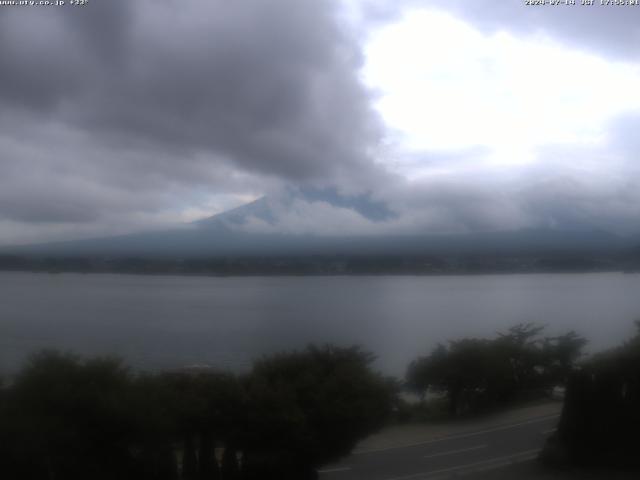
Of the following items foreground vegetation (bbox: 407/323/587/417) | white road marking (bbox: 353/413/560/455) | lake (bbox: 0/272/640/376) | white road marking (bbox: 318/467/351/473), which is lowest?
white road marking (bbox: 318/467/351/473)

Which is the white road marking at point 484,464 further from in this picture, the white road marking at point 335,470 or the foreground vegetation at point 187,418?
the foreground vegetation at point 187,418

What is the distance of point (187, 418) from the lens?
10.2 m

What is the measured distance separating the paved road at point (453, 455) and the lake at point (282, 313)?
249 cm

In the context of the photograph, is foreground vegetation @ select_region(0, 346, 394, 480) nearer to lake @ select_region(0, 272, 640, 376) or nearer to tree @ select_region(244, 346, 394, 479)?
tree @ select_region(244, 346, 394, 479)

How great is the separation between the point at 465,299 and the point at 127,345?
35.5ft

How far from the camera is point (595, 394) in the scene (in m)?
10.9

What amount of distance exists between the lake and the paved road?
98.1 inches

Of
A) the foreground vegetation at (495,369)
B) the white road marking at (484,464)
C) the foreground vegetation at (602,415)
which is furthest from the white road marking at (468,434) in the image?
the white road marking at (484,464)

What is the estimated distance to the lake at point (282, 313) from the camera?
14.2 metres

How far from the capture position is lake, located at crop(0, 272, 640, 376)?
1423cm

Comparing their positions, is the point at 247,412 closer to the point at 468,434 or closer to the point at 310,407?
the point at 310,407

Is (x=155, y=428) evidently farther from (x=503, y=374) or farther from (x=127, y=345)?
(x=503, y=374)

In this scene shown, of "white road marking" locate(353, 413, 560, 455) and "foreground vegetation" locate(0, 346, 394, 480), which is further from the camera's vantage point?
"white road marking" locate(353, 413, 560, 455)

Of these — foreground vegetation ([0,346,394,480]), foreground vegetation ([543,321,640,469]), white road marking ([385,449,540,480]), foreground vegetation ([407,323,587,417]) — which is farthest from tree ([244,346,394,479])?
foreground vegetation ([543,321,640,469])
